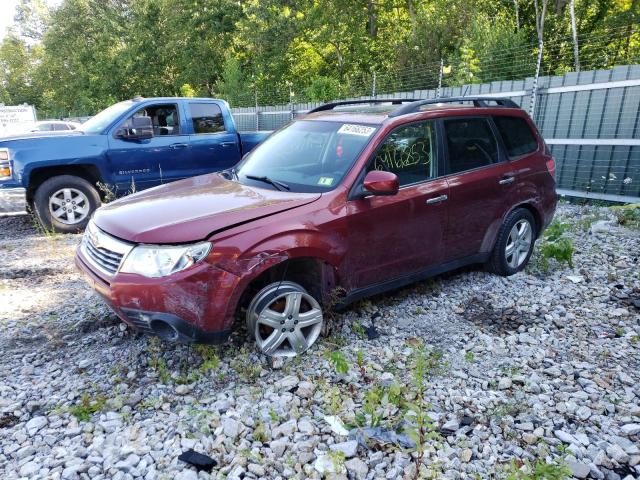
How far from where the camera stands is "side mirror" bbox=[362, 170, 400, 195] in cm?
350

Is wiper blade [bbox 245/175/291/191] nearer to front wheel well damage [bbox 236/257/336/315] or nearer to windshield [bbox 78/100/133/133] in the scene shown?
front wheel well damage [bbox 236/257/336/315]

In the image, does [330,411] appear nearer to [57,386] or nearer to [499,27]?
[57,386]

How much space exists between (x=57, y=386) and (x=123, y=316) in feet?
2.23

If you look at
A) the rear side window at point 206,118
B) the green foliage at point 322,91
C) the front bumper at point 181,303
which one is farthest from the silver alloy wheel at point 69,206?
the green foliage at point 322,91

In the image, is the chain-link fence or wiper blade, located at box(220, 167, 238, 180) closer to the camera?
wiper blade, located at box(220, 167, 238, 180)

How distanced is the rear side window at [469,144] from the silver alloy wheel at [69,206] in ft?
17.7

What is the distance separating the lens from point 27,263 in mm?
5684

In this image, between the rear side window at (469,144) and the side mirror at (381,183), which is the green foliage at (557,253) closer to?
the rear side window at (469,144)

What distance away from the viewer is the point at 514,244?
506 cm

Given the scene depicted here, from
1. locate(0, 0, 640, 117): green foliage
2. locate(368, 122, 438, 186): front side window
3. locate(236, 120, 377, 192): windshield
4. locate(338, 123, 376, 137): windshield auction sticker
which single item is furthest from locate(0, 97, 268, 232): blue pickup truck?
locate(0, 0, 640, 117): green foliage

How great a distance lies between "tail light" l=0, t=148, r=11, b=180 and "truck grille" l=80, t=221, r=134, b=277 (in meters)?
3.84

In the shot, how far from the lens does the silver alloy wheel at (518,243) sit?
16.5ft

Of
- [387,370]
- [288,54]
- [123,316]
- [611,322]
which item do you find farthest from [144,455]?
[288,54]

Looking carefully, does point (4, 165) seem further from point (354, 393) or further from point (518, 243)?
point (518, 243)
